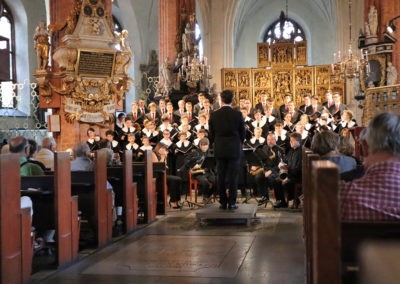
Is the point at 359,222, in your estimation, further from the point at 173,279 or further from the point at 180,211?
the point at 180,211

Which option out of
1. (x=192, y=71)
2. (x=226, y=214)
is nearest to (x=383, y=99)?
(x=226, y=214)

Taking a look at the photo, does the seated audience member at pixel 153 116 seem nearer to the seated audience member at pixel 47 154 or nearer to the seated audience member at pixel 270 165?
the seated audience member at pixel 270 165

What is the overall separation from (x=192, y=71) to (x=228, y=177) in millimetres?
9776

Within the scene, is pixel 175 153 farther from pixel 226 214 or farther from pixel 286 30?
pixel 286 30

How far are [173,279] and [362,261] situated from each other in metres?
2.81

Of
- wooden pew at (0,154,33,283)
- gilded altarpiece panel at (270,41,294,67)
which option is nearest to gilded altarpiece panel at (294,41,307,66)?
gilded altarpiece panel at (270,41,294,67)

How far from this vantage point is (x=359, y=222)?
7.81ft

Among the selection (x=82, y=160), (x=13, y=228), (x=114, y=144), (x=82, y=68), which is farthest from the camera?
(x=114, y=144)

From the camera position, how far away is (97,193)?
6.39 meters

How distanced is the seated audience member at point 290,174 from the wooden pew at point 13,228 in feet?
17.9

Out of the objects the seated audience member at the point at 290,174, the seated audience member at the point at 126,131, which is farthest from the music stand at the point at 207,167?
the seated audience member at the point at 126,131

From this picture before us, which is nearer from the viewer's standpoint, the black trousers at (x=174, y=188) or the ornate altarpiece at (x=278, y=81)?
the black trousers at (x=174, y=188)

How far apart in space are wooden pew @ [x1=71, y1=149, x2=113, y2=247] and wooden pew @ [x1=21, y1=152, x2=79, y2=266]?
0.56 metres

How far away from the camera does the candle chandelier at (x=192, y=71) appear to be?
A: 17.3 metres
